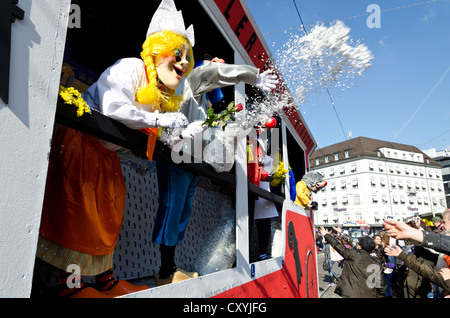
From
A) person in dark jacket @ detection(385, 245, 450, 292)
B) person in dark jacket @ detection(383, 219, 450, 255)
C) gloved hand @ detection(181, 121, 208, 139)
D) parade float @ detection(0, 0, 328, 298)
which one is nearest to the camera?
parade float @ detection(0, 0, 328, 298)

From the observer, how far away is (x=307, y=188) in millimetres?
5320

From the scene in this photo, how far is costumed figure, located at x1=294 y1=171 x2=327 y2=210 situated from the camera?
5051 mm

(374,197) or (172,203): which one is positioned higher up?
(374,197)

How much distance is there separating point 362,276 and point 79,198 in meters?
4.22

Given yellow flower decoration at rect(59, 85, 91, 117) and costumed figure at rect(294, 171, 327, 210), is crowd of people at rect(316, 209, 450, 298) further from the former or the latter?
yellow flower decoration at rect(59, 85, 91, 117)

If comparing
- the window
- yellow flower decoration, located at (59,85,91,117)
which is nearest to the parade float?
yellow flower decoration, located at (59,85,91,117)

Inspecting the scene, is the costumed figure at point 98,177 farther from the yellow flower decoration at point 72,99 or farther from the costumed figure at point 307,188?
the costumed figure at point 307,188

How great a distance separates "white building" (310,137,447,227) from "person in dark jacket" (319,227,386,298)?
34648 mm

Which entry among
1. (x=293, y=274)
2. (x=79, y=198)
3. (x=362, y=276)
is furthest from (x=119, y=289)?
(x=362, y=276)

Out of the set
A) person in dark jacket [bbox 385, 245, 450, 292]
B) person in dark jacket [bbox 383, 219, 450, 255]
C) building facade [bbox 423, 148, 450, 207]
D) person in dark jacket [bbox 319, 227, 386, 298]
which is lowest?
person in dark jacket [bbox 319, 227, 386, 298]

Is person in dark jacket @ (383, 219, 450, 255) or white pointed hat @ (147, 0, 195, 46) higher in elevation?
white pointed hat @ (147, 0, 195, 46)

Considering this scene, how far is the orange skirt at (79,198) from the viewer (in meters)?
1.25

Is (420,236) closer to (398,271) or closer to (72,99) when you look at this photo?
(72,99)

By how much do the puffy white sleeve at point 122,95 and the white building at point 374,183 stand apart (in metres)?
38.7
